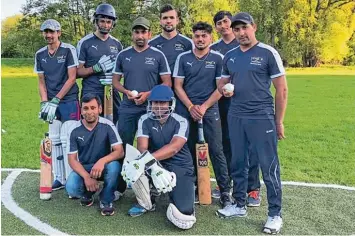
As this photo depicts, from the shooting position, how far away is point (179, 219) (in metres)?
4.63

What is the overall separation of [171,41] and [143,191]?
1.76 metres

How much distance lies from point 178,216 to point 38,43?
111 ft

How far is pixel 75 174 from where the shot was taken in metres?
5.21

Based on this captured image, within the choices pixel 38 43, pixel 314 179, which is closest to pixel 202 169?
pixel 314 179

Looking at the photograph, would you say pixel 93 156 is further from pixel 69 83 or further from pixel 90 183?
pixel 69 83

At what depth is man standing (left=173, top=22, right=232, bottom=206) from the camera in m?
5.29

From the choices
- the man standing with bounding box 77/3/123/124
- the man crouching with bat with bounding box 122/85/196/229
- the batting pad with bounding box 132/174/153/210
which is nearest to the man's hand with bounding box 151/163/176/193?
the man crouching with bat with bounding box 122/85/196/229

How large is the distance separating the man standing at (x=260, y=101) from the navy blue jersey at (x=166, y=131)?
0.58m

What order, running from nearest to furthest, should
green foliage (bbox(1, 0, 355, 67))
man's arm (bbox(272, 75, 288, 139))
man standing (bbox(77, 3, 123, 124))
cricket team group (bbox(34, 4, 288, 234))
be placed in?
man's arm (bbox(272, 75, 288, 139)) < cricket team group (bbox(34, 4, 288, 234)) < man standing (bbox(77, 3, 123, 124)) < green foliage (bbox(1, 0, 355, 67))

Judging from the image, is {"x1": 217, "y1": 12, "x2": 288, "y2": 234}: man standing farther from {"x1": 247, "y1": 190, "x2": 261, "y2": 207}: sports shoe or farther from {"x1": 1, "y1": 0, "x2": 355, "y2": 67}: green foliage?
{"x1": 1, "y1": 0, "x2": 355, "y2": 67}: green foliage

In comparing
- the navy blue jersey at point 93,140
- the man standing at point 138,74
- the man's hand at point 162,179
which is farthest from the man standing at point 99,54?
the man's hand at point 162,179

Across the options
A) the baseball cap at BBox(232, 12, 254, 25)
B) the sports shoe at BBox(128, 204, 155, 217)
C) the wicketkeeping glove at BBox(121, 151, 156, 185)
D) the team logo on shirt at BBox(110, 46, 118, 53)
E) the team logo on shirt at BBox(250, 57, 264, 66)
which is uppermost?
the baseball cap at BBox(232, 12, 254, 25)

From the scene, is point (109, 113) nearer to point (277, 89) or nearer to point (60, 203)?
point (60, 203)

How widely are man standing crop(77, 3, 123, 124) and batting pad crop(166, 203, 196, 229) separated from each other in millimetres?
1923
